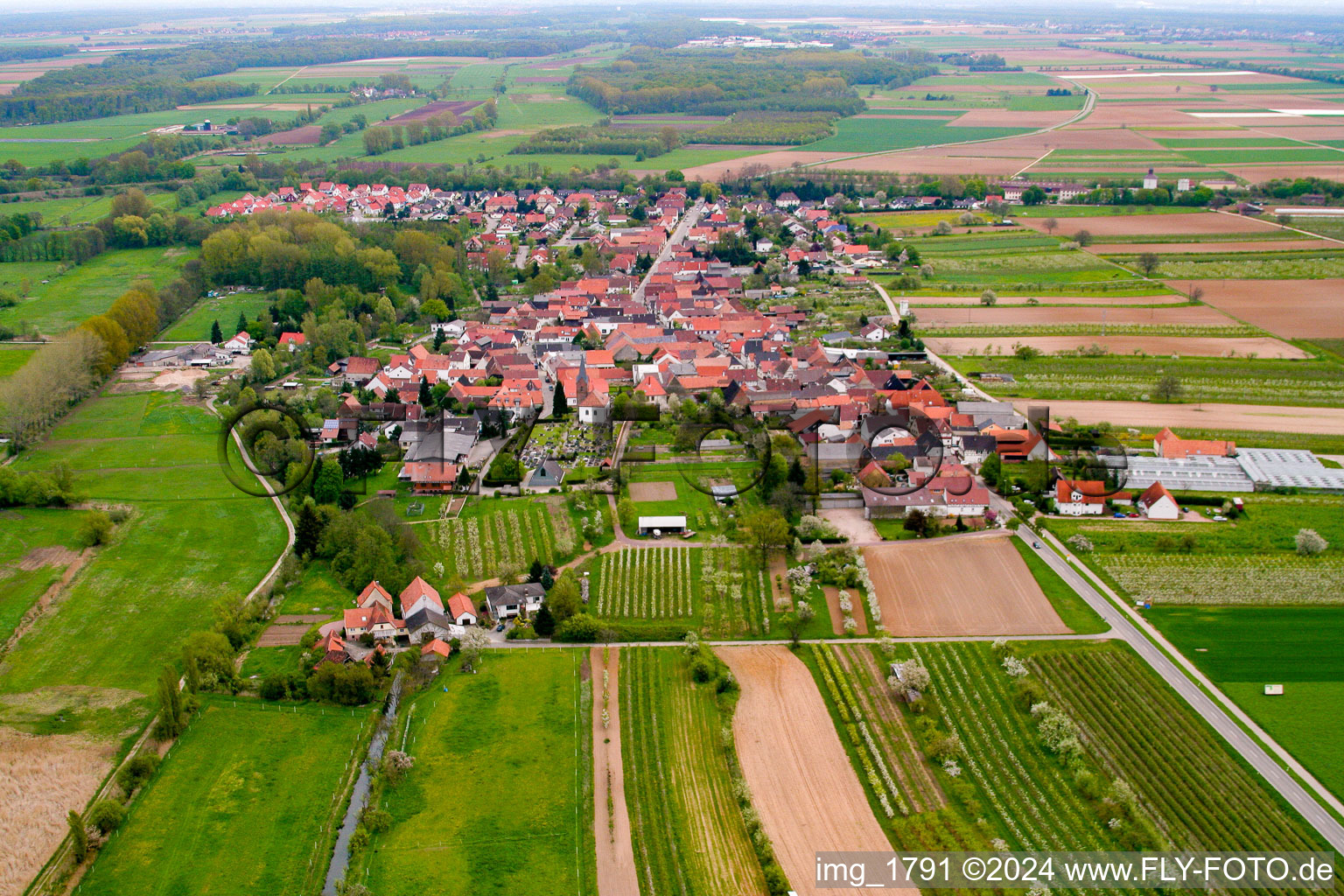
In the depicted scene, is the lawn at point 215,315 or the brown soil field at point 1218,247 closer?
the lawn at point 215,315

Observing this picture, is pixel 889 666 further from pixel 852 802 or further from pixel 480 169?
pixel 480 169

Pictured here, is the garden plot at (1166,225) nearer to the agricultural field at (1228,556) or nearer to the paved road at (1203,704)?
the agricultural field at (1228,556)

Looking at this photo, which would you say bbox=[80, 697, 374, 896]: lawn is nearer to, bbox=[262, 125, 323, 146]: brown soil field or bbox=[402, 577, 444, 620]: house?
bbox=[402, 577, 444, 620]: house

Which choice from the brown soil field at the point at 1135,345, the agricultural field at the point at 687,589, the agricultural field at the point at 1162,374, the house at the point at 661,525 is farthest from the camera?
the brown soil field at the point at 1135,345

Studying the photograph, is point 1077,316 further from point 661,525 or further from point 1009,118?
point 1009,118

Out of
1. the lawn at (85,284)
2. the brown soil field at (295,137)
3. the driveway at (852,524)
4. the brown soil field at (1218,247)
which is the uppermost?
the brown soil field at (295,137)

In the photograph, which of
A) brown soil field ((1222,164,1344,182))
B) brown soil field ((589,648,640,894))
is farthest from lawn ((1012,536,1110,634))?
brown soil field ((1222,164,1344,182))

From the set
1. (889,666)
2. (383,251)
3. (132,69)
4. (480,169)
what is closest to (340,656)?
(889,666)

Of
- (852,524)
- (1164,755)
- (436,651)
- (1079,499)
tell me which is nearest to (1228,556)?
(1079,499)

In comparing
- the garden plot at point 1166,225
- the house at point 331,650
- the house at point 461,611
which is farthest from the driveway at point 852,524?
the garden plot at point 1166,225
